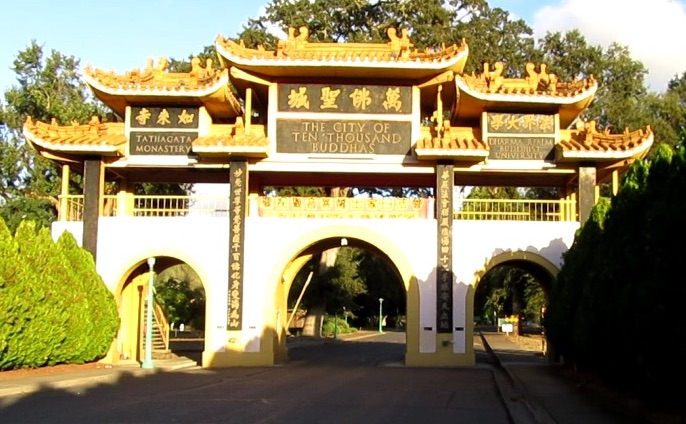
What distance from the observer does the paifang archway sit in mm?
23953

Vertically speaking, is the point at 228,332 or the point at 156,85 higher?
the point at 156,85

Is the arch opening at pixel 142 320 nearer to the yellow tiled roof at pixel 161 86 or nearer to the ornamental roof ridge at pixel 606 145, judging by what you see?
the yellow tiled roof at pixel 161 86

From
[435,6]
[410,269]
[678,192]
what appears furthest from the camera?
[435,6]

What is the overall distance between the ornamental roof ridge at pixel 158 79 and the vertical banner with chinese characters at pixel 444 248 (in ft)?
21.2

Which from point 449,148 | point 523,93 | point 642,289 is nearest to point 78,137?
point 449,148

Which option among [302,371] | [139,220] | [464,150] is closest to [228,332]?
[302,371]

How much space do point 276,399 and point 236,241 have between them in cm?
949

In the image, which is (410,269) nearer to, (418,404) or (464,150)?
(464,150)

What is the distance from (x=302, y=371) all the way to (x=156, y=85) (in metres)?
8.57

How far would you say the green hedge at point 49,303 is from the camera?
18.8m

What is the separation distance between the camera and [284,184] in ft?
89.5

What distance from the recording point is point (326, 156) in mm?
24609

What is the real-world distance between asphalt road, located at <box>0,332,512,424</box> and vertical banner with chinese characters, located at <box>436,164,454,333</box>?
153 centimetres

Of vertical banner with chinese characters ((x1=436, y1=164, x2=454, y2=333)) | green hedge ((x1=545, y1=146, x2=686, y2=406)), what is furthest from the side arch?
green hedge ((x1=545, y1=146, x2=686, y2=406))
